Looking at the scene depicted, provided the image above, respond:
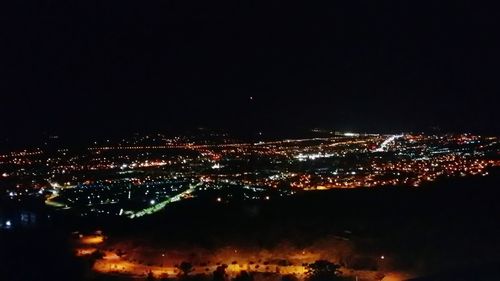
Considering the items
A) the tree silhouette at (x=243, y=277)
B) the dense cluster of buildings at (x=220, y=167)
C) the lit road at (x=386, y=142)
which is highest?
the lit road at (x=386, y=142)

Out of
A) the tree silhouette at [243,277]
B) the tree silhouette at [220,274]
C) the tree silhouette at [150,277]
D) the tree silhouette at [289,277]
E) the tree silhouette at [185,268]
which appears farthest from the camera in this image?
the tree silhouette at [185,268]

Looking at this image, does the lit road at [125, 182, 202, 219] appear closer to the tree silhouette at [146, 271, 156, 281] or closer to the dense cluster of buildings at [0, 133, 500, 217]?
the dense cluster of buildings at [0, 133, 500, 217]

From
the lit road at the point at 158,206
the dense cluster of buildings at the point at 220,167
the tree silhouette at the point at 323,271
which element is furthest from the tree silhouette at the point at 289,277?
the dense cluster of buildings at the point at 220,167

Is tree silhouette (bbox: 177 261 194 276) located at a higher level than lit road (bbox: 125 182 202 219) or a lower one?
lower

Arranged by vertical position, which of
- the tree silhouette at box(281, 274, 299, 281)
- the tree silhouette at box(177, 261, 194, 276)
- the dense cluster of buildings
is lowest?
the tree silhouette at box(177, 261, 194, 276)

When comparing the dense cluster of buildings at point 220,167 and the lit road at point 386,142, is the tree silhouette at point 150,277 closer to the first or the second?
the dense cluster of buildings at point 220,167

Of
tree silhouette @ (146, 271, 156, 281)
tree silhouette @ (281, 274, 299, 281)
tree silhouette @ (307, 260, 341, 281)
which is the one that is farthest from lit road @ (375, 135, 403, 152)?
tree silhouette @ (146, 271, 156, 281)

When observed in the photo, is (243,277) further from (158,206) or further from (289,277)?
(158,206)

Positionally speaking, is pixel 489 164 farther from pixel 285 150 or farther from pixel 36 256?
pixel 36 256

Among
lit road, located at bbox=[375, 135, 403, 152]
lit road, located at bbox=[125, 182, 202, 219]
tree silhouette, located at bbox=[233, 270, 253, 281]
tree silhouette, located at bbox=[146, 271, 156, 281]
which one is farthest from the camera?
lit road, located at bbox=[375, 135, 403, 152]

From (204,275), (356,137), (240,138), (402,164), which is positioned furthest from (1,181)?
(356,137)
